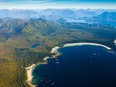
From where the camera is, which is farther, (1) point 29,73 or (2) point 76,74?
(1) point 29,73

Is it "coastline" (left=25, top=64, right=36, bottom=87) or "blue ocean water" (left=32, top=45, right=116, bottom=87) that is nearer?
"blue ocean water" (left=32, top=45, right=116, bottom=87)

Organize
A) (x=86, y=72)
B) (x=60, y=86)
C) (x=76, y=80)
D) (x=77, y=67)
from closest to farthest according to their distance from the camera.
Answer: (x=60, y=86) < (x=76, y=80) < (x=86, y=72) < (x=77, y=67)

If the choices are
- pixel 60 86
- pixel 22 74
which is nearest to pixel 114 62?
pixel 60 86

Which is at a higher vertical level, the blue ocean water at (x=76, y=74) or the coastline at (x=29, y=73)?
the blue ocean water at (x=76, y=74)

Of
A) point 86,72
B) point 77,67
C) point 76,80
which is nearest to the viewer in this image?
point 76,80

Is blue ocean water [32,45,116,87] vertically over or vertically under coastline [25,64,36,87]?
over

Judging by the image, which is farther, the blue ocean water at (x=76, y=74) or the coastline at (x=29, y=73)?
the coastline at (x=29, y=73)

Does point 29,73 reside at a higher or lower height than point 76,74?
lower

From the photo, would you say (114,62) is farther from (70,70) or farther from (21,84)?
(21,84)

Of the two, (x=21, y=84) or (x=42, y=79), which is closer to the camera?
(x=21, y=84)
